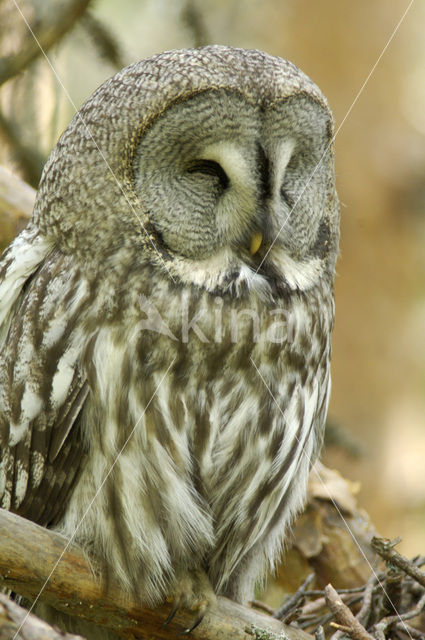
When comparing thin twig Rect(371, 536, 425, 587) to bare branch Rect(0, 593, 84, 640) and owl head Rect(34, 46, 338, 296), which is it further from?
bare branch Rect(0, 593, 84, 640)

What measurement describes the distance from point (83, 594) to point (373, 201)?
389 centimetres

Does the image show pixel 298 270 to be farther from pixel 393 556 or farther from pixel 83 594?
pixel 83 594

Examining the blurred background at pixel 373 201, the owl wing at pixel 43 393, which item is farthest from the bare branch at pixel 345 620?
the blurred background at pixel 373 201

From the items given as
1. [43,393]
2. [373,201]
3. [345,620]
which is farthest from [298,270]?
[373,201]

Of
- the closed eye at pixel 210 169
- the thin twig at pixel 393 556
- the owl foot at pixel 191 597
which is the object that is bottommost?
the owl foot at pixel 191 597

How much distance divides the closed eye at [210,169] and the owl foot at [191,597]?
4.42 feet

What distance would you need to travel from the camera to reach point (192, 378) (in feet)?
8.90

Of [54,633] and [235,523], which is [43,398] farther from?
[54,633]

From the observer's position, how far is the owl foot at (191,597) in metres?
2.76

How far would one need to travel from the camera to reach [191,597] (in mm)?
2793

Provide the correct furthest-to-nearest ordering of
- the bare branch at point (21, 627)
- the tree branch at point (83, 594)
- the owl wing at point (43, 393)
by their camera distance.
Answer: the owl wing at point (43, 393), the tree branch at point (83, 594), the bare branch at point (21, 627)

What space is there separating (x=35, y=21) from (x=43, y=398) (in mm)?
2189

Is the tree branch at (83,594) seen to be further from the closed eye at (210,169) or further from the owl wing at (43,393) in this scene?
the closed eye at (210,169)

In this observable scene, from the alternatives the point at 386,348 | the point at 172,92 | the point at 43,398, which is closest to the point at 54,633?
the point at 43,398
